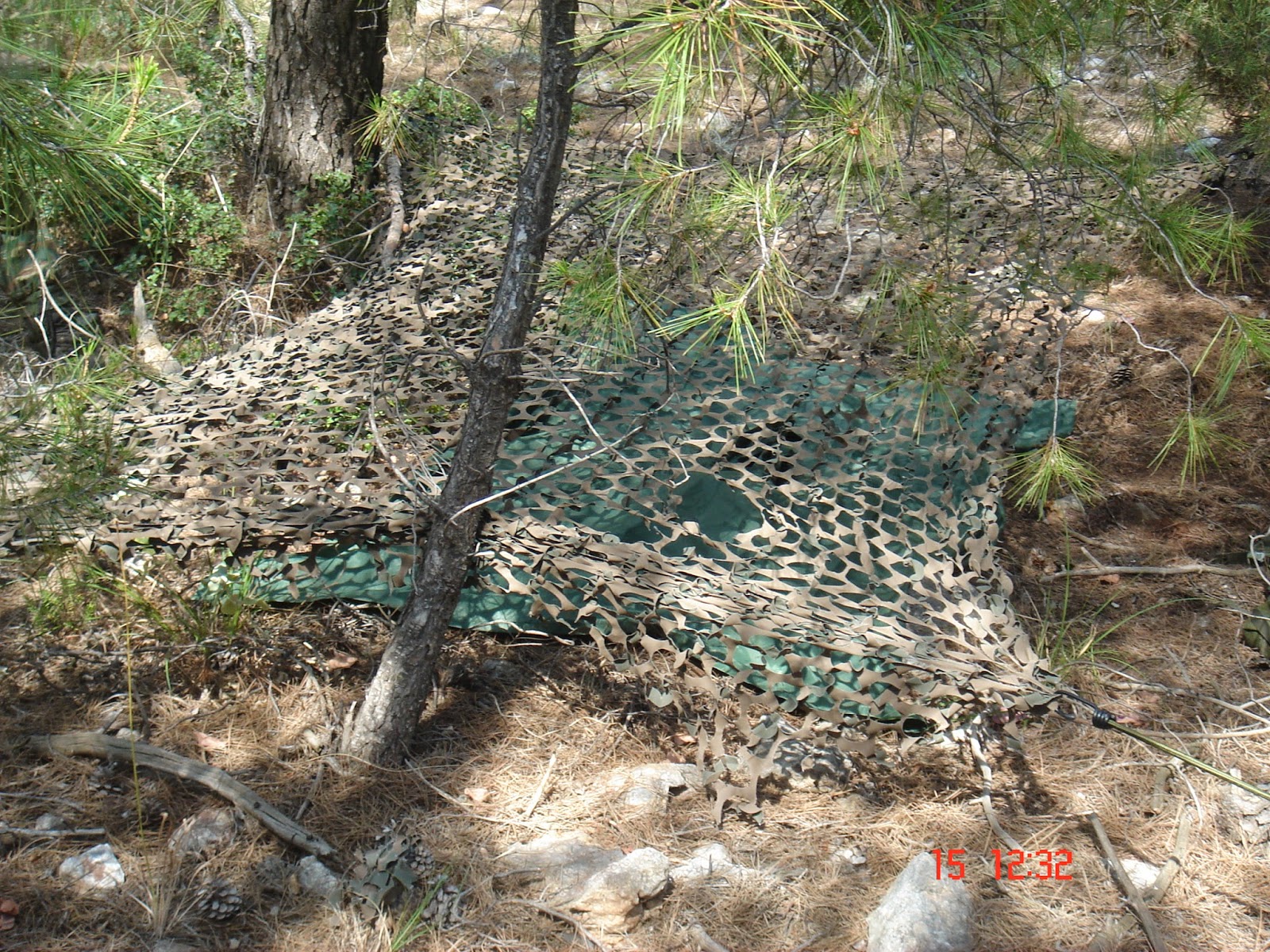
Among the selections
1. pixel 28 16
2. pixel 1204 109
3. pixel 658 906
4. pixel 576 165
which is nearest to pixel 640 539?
Answer: pixel 658 906

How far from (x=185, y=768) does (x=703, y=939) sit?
1105 millimetres

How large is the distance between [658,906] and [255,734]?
3.23 ft

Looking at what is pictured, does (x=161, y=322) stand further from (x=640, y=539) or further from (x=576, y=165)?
(x=640, y=539)

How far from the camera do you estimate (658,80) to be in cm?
132

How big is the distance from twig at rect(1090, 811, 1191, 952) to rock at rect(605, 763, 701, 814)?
816 mm

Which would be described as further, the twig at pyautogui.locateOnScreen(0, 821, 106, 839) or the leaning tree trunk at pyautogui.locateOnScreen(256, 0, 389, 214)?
the leaning tree trunk at pyautogui.locateOnScreen(256, 0, 389, 214)

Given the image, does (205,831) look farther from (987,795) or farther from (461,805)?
(987,795)

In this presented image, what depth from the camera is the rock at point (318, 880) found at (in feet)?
5.96

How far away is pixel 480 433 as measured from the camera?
195cm

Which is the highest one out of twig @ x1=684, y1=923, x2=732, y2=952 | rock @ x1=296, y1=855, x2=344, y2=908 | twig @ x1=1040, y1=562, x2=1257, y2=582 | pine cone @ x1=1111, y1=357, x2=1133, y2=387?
pine cone @ x1=1111, y1=357, x2=1133, y2=387

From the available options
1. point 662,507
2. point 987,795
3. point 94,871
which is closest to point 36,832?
point 94,871

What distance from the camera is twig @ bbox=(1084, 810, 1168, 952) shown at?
5.76ft

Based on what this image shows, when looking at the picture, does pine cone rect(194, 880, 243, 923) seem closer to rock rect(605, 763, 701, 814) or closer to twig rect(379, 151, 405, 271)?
rock rect(605, 763, 701, 814)
